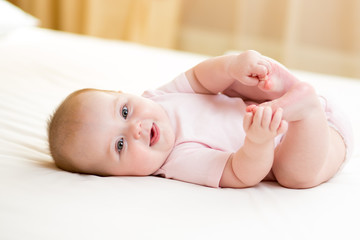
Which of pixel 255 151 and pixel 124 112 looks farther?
pixel 124 112

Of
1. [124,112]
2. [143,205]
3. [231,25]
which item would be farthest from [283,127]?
[231,25]

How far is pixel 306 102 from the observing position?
112cm

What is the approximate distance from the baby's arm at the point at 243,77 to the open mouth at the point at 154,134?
22cm

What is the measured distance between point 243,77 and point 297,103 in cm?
18

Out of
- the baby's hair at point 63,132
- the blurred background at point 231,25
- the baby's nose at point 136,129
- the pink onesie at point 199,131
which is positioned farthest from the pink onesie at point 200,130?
the blurred background at point 231,25

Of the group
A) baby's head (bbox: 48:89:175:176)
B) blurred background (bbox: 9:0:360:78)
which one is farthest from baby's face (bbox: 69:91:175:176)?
blurred background (bbox: 9:0:360:78)

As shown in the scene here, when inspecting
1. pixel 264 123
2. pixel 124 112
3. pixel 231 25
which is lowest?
pixel 231 25

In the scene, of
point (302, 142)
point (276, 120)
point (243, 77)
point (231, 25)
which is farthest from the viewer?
point (231, 25)

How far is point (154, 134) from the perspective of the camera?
1.29 meters

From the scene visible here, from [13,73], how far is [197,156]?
106cm

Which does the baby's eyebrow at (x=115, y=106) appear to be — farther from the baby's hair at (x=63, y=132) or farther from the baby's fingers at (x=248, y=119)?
the baby's fingers at (x=248, y=119)

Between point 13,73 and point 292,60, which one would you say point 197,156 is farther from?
point 292,60

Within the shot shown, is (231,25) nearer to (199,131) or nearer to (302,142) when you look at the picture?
(199,131)

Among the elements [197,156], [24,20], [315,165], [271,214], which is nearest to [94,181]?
[197,156]
